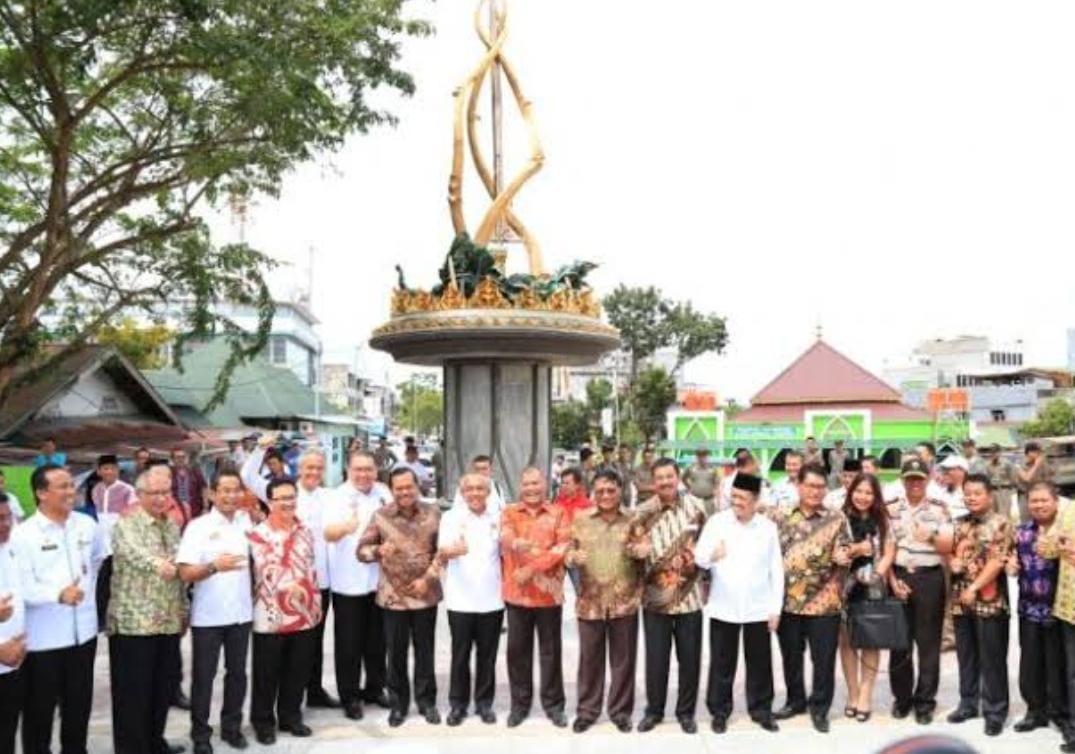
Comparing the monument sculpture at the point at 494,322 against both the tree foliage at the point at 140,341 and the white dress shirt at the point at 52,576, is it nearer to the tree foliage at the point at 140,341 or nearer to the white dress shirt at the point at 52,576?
the white dress shirt at the point at 52,576

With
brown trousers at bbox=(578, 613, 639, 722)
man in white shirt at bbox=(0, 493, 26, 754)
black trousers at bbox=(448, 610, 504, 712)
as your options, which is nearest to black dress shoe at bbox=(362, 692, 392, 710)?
black trousers at bbox=(448, 610, 504, 712)

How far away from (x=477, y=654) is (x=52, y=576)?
8.24ft

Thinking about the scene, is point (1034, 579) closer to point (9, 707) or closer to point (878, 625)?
point (878, 625)

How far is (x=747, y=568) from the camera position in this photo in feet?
19.7

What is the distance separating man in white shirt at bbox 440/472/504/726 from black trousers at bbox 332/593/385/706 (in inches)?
21.8

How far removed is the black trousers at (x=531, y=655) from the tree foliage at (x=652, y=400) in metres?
38.4

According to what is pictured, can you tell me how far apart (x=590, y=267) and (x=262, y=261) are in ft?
13.3

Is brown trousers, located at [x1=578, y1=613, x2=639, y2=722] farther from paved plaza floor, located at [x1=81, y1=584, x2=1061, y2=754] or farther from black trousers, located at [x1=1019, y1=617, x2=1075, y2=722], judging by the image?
black trousers, located at [x1=1019, y1=617, x2=1075, y2=722]

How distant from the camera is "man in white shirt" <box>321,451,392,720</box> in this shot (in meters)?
6.39

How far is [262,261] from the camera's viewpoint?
A: 12188mm

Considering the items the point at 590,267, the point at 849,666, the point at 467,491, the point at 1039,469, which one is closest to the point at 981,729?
the point at 849,666

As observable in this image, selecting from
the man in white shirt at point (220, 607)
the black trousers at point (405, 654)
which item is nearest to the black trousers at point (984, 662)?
the black trousers at point (405, 654)

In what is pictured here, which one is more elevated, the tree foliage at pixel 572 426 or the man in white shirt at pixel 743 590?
the tree foliage at pixel 572 426

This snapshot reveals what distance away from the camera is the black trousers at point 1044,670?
19.4 feet
